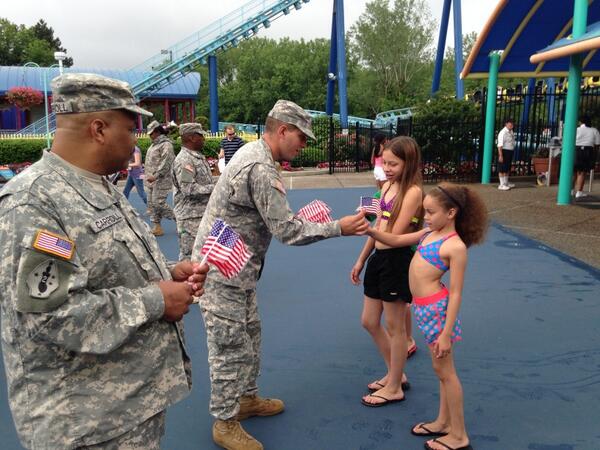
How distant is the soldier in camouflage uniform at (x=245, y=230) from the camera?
9.20 ft

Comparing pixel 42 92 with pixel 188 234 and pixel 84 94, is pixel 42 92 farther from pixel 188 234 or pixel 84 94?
pixel 84 94

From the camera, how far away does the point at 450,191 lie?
2877 mm

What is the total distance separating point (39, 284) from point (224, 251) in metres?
0.76

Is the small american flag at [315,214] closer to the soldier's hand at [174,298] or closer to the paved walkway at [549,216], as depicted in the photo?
the soldier's hand at [174,298]

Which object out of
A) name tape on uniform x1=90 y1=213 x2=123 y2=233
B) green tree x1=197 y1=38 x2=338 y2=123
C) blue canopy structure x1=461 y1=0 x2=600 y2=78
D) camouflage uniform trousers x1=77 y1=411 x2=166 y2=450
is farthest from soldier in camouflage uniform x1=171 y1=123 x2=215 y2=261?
green tree x1=197 y1=38 x2=338 y2=123

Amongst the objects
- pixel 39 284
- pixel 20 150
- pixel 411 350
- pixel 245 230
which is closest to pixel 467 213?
pixel 245 230

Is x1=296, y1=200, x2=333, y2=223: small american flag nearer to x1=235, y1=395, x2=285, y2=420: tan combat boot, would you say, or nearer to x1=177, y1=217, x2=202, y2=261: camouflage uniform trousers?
x1=235, y1=395, x2=285, y2=420: tan combat boot

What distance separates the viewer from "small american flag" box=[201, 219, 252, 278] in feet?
6.90

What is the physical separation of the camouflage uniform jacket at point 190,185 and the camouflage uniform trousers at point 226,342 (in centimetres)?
288

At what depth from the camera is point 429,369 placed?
398 cm

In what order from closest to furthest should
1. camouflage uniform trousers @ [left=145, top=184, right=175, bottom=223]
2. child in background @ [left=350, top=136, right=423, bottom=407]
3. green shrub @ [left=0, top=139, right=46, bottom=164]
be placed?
1. child in background @ [left=350, top=136, right=423, bottom=407]
2. camouflage uniform trousers @ [left=145, top=184, right=175, bottom=223]
3. green shrub @ [left=0, top=139, right=46, bottom=164]

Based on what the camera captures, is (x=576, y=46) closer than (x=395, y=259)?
No

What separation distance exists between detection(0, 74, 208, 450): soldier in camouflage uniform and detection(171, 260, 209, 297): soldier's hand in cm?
2

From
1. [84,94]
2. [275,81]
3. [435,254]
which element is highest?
[275,81]
